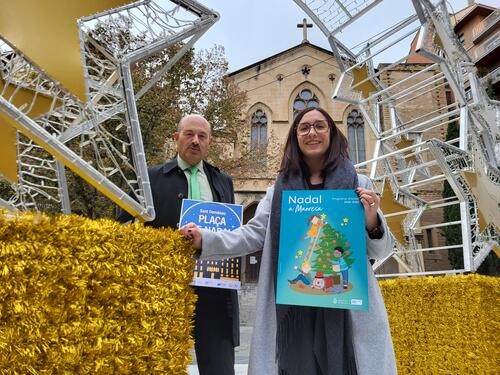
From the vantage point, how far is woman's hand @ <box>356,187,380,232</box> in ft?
6.22

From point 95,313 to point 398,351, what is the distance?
3968 mm

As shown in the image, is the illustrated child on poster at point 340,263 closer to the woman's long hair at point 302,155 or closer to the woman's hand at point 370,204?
the woman's hand at point 370,204

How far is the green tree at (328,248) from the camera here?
1.88 metres

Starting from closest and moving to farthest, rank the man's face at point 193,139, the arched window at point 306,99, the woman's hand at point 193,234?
the woman's hand at point 193,234 → the man's face at point 193,139 → the arched window at point 306,99

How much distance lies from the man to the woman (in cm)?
43

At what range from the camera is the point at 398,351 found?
457cm

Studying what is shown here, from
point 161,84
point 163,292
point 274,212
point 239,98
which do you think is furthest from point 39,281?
point 239,98

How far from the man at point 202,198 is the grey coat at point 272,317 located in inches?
17.1

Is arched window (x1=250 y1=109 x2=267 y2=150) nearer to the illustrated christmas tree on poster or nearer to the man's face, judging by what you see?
the man's face

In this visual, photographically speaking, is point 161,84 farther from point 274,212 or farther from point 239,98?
point 274,212

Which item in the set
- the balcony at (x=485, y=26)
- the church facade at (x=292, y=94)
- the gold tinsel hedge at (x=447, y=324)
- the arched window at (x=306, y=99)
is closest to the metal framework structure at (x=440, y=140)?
the gold tinsel hedge at (x=447, y=324)

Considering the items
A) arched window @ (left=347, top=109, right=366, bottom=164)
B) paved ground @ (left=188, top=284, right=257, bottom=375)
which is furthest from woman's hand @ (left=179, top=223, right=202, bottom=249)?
arched window @ (left=347, top=109, right=366, bottom=164)

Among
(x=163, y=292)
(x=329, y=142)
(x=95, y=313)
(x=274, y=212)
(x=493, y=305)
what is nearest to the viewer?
(x=95, y=313)

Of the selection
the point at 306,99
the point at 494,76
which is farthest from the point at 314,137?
the point at 494,76
